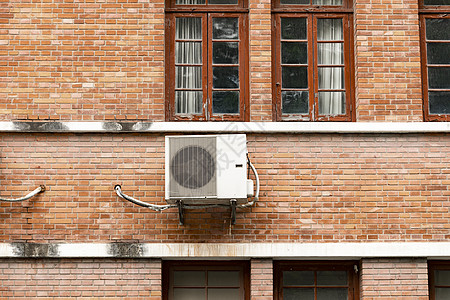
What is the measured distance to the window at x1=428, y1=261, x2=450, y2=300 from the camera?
9227 millimetres

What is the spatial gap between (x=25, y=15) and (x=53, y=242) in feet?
9.53

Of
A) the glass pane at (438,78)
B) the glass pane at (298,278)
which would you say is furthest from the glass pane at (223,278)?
the glass pane at (438,78)

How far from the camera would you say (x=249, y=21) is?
953 centimetres

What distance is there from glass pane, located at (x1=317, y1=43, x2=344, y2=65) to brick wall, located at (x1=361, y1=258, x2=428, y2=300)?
2.62m

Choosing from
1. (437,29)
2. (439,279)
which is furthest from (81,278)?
(437,29)

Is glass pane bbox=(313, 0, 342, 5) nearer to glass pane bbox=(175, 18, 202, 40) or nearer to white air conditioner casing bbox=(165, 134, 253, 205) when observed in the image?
glass pane bbox=(175, 18, 202, 40)

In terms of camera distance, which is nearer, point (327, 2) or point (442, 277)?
point (442, 277)

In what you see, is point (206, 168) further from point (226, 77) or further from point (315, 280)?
point (315, 280)

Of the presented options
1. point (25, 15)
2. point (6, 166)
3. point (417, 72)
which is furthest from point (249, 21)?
point (6, 166)

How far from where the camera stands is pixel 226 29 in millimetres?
9688

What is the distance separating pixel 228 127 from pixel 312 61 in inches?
58.0

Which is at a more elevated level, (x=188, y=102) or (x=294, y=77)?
(x=294, y=77)

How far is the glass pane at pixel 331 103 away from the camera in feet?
31.4

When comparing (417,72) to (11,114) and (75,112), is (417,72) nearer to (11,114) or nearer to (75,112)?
(75,112)
